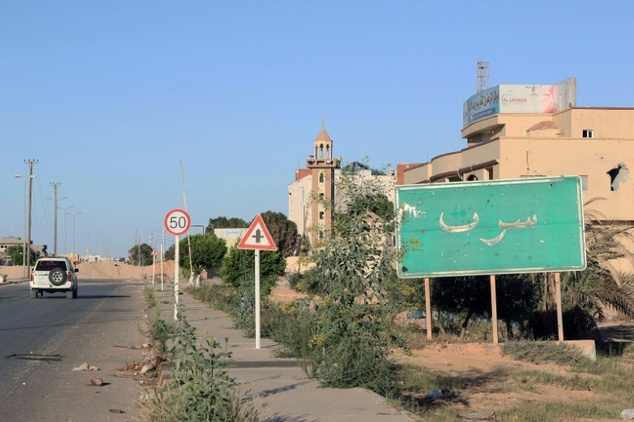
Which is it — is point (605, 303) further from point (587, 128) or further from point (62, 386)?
point (587, 128)

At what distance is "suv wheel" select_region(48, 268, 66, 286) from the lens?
44906mm

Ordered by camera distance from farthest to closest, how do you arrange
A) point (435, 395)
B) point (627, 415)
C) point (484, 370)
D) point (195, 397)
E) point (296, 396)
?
point (484, 370), point (435, 395), point (627, 415), point (296, 396), point (195, 397)

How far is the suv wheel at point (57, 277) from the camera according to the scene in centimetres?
4491

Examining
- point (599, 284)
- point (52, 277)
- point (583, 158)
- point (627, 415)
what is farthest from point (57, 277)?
point (627, 415)

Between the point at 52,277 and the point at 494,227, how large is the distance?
30.6m

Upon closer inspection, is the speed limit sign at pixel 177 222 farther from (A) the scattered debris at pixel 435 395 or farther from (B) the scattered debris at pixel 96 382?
(A) the scattered debris at pixel 435 395

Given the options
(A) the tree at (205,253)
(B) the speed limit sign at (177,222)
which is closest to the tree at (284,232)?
(A) the tree at (205,253)

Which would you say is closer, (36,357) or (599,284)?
(36,357)

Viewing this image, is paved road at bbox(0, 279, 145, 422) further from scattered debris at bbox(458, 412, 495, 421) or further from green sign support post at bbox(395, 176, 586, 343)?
green sign support post at bbox(395, 176, 586, 343)

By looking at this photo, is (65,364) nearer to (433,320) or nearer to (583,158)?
(433,320)

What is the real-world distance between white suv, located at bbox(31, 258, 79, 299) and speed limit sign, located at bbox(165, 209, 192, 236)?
982 inches

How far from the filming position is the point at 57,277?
45031mm

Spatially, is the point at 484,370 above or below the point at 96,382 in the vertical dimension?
below

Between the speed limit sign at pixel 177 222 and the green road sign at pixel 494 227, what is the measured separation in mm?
5384
